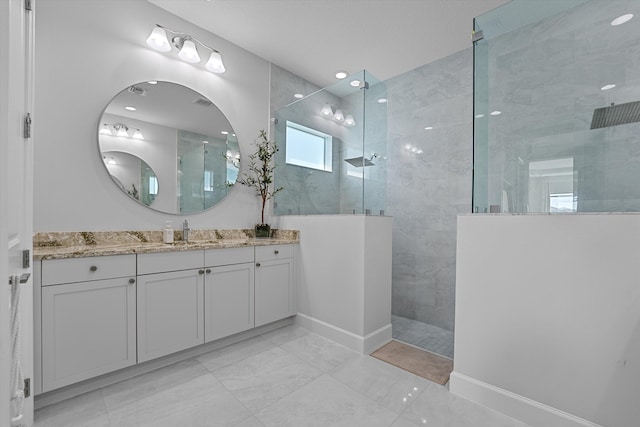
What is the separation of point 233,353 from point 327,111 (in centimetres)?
234

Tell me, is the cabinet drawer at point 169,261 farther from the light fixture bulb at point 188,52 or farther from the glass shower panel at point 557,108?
the glass shower panel at point 557,108

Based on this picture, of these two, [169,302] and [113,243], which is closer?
[169,302]

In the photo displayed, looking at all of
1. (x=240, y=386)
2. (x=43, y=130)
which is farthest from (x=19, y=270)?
(x=240, y=386)

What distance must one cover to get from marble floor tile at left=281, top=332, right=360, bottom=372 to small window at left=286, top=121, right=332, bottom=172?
1581 millimetres

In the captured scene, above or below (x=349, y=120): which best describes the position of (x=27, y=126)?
below

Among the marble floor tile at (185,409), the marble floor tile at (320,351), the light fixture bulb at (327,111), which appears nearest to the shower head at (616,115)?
the light fixture bulb at (327,111)

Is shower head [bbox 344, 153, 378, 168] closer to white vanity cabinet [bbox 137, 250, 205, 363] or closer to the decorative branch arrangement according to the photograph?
the decorative branch arrangement

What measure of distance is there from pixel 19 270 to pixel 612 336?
8.63 feet

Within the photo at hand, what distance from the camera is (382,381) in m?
1.84

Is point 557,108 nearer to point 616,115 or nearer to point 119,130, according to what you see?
point 616,115

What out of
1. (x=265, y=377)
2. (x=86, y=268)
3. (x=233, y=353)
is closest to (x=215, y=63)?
(x=86, y=268)

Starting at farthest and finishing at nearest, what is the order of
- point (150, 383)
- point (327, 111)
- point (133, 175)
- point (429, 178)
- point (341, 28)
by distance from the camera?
1. point (429, 178)
2. point (327, 111)
3. point (341, 28)
4. point (133, 175)
5. point (150, 383)

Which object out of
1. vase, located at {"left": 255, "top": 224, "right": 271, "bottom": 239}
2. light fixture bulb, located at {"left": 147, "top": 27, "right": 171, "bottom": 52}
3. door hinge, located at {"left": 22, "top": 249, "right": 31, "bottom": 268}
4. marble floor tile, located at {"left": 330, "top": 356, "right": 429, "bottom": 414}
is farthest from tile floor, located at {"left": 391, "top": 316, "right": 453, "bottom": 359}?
light fixture bulb, located at {"left": 147, "top": 27, "right": 171, "bottom": 52}

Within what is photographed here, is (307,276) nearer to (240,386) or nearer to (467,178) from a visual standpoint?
(240,386)
